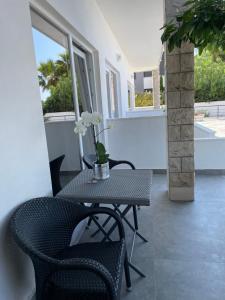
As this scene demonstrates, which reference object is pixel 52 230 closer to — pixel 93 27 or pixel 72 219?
pixel 72 219

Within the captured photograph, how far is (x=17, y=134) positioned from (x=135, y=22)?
396 centimetres

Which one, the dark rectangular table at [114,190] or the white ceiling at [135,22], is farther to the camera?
the white ceiling at [135,22]

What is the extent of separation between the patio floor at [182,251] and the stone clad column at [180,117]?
27 cm

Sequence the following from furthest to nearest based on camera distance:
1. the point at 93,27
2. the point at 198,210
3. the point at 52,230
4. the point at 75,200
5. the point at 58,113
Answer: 1. the point at 93,27
2. the point at 198,210
3. the point at 58,113
4. the point at 75,200
5. the point at 52,230

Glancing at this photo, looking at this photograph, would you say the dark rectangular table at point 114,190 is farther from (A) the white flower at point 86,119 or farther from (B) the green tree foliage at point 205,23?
(B) the green tree foliage at point 205,23

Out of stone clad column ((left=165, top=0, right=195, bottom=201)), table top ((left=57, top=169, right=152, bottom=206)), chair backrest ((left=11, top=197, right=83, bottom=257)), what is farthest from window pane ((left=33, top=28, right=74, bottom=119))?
stone clad column ((left=165, top=0, right=195, bottom=201))

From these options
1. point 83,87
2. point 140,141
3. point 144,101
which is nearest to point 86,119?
point 83,87

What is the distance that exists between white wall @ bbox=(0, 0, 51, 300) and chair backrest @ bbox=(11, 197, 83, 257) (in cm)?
9

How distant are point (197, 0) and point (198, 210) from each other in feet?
7.39

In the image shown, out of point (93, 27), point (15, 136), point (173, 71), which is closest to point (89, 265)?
point (15, 136)

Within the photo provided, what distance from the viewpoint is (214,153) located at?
3.87 meters

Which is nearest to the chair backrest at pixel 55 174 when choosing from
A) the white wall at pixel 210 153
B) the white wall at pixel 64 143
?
the white wall at pixel 64 143

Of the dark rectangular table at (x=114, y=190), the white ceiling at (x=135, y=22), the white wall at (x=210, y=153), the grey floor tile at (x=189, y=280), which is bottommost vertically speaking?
the grey floor tile at (x=189, y=280)

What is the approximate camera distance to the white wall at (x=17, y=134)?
1.30 m
